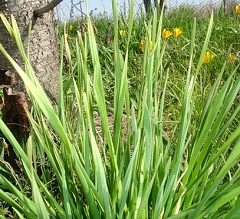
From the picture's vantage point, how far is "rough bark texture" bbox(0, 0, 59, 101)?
1476 millimetres

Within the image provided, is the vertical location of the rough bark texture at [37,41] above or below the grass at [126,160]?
above

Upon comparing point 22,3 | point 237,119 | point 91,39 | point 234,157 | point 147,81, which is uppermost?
point 22,3

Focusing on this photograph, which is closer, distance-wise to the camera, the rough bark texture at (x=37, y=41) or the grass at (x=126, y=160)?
the grass at (x=126, y=160)

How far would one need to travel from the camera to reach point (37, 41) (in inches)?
59.9

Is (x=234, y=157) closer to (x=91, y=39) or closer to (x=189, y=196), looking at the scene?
(x=189, y=196)

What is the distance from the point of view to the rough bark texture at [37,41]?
1.48 meters

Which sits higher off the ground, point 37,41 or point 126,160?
point 37,41

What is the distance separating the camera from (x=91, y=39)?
991 mm

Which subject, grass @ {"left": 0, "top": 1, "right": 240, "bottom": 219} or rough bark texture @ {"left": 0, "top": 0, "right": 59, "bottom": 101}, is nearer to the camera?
grass @ {"left": 0, "top": 1, "right": 240, "bottom": 219}

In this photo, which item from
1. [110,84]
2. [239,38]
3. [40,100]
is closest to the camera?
[40,100]

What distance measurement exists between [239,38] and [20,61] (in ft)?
5.63

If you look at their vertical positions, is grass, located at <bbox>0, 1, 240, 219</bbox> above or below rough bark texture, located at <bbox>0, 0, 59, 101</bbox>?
below

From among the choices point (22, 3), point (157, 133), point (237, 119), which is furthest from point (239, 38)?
point (157, 133)

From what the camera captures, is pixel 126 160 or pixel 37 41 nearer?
pixel 126 160
